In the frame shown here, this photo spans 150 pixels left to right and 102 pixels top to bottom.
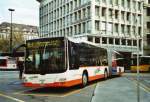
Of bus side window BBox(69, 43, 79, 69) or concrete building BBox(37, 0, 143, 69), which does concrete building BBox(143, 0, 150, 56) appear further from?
bus side window BBox(69, 43, 79, 69)

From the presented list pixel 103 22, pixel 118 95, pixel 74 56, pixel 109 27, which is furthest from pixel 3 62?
pixel 118 95

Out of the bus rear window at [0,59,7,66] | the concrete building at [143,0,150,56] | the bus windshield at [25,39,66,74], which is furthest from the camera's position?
the concrete building at [143,0,150,56]

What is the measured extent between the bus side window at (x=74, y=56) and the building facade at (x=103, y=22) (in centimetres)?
4353

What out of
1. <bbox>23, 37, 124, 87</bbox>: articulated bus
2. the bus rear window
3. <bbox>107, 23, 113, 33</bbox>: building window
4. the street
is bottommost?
the street

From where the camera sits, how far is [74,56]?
17797 millimetres

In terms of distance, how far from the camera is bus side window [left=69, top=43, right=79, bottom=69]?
676 inches

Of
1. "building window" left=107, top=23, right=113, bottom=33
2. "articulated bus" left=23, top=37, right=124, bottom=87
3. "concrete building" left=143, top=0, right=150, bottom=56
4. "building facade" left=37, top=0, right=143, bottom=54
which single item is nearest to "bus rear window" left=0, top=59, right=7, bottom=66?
"building facade" left=37, top=0, right=143, bottom=54

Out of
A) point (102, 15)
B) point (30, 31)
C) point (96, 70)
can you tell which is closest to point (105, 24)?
point (102, 15)

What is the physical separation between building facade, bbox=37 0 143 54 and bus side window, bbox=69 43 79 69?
43.5 meters

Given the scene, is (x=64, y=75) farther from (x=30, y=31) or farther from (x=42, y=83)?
(x=30, y=31)

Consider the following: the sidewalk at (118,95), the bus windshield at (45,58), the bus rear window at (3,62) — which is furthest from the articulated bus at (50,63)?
the bus rear window at (3,62)

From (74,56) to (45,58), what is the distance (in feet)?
6.62

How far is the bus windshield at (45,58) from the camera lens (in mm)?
16141

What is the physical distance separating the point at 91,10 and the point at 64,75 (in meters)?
49.7
